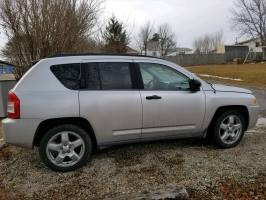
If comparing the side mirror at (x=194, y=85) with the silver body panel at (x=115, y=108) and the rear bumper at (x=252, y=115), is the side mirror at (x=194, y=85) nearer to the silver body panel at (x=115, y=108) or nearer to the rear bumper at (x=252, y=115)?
the silver body panel at (x=115, y=108)

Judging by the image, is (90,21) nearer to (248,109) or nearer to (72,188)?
(248,109)

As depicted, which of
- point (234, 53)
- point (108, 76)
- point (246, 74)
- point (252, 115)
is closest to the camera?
point (108, 76)

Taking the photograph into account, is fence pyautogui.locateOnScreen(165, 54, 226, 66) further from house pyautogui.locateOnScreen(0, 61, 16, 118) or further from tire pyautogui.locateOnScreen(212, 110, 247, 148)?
tire pyautogui.locateOnScreen(212, 110, 247, 148)

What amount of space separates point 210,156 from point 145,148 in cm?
115

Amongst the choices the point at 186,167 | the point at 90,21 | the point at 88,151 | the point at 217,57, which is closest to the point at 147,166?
the point at 186,167

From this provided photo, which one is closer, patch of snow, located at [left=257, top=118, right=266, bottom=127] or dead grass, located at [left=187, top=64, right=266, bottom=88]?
patch of snow, located at [left=257, top=118, right=266, bottom=127]

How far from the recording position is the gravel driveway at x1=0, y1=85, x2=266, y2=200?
4.06 meters

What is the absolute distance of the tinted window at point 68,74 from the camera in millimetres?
4727

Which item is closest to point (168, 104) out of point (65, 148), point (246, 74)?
point (65, 148)

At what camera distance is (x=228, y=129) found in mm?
5691

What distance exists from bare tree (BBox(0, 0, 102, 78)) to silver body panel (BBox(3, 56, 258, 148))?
5679mm

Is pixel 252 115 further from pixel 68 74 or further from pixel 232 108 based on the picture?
pixel 68 74

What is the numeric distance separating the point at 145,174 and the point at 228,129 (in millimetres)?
1971

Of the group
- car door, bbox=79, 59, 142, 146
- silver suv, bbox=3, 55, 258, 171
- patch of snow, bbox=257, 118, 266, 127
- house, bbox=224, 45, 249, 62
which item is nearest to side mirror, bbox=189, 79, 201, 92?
silver suv, bbox=3, 55, 258, 171
